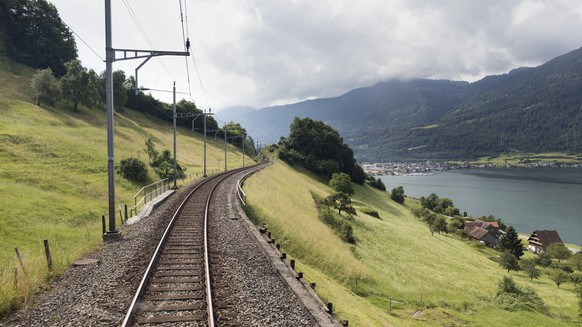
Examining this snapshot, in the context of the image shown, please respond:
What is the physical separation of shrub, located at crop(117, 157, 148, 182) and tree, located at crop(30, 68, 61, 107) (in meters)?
39.2

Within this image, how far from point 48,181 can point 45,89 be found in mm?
45655

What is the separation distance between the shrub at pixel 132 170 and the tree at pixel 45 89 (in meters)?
39.2

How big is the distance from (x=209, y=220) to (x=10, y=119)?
154 ft

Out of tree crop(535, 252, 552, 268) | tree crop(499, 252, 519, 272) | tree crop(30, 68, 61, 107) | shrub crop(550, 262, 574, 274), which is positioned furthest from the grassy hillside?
tree crop(535, 252, 552, 268)

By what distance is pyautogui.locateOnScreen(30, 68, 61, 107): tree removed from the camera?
220 feet

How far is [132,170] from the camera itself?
136 feet

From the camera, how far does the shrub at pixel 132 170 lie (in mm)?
41188

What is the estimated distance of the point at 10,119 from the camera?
166 ft

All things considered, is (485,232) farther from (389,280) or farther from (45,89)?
(45,89)

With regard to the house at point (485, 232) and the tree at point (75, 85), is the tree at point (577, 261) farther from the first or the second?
the tree at point (75, 85)

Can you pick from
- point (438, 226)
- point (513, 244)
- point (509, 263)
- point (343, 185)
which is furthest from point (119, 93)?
point (513, 244)

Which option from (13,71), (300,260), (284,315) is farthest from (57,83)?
(284,315)

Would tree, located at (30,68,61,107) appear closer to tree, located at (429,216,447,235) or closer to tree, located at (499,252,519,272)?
tree, located at (429,216,447,235)

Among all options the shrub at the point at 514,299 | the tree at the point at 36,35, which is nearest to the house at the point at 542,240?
the shrub at the point at 514,299
